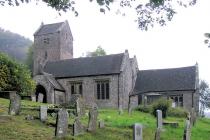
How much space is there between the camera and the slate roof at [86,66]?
4991cm

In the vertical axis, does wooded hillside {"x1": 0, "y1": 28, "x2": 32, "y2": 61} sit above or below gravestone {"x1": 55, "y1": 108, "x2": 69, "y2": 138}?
above

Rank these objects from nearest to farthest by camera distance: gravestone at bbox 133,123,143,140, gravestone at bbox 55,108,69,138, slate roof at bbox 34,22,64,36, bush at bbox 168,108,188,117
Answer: gravestone at bbox 133,123,143,140 < gravestone at bbox 55,108,69,138 < bush at bbox 168,108,188,117 < slate roof at bbox 34,22,64,36

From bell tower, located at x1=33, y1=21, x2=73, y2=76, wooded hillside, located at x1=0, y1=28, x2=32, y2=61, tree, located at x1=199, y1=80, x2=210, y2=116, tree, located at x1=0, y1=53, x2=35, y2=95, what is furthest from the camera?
wooded hillside, located at x1=0, y1=28, x2=32, y2=61

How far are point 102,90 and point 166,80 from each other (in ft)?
28.0

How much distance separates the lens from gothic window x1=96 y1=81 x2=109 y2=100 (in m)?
49.7

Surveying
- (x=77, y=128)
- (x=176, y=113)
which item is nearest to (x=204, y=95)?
(x=176, y=113)

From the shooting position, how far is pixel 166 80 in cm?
5250

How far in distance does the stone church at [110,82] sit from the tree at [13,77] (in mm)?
10708

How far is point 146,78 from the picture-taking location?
180ft

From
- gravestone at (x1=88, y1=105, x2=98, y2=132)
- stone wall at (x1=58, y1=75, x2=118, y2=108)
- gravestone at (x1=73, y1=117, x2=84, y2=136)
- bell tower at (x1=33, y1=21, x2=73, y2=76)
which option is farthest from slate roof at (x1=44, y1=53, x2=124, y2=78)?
gravestone at (x1=73, y1=117, x2=84, y2=136)

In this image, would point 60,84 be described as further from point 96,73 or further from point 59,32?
point 59,32

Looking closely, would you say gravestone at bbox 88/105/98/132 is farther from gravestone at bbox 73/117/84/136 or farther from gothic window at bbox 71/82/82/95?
gothic window at bbox 71/82/82/95

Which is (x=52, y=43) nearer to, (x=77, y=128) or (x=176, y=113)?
(x=176, y=113)

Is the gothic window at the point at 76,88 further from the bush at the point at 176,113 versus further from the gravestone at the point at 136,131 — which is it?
the gravestone at the point at 136,131
